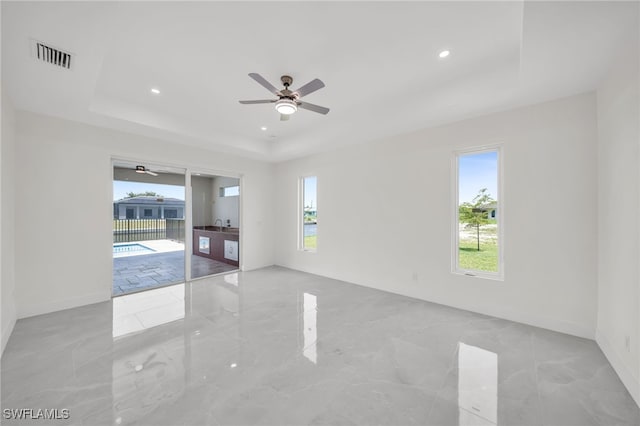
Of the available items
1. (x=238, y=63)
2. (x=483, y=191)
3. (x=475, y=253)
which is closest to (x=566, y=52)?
(x=483, y=191)

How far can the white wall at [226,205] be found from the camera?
580 centimetres

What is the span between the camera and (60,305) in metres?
3.50

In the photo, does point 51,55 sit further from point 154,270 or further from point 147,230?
point 154,270

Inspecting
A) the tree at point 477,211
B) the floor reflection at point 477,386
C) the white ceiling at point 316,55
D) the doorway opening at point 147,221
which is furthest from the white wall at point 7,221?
the tree at point 477,211

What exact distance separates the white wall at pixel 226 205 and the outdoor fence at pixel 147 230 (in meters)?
1.05

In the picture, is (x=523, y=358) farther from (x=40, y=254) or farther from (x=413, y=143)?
(x=40, y=254)

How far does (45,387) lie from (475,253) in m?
4.81

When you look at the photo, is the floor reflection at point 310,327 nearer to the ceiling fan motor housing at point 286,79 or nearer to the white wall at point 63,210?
the ceiling fan motor housing at point 286,79

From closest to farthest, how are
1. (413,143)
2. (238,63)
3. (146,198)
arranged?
(238,63), (413,143), (146,198)

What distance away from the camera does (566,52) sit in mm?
2117

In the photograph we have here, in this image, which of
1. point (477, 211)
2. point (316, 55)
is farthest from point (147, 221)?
point (477, 211)

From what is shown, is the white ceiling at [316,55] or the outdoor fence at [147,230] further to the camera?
the outdoor fence at [147,230]

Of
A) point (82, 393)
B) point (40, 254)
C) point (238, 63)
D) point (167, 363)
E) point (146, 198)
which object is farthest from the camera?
point (146, 198)

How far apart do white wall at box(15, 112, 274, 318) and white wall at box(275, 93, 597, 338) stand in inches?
147
